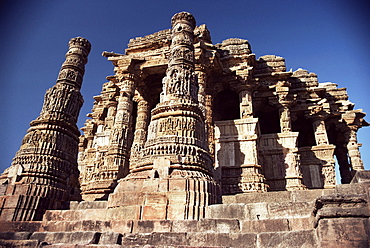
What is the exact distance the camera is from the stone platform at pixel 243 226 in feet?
10.3

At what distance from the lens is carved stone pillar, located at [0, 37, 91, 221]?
19.9ft

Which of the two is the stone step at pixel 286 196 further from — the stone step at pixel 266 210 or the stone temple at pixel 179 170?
the stone step at pixel 266 210

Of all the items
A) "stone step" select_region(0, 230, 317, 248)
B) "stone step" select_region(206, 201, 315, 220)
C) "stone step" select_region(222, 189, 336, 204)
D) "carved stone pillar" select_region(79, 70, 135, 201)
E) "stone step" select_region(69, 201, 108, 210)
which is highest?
"carved stone pillar" select_region(79, 70, 135, 201)

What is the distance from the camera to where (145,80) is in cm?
1491

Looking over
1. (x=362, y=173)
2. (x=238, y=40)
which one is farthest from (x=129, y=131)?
(x=362, y=173)

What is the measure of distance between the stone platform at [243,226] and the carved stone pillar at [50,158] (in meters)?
0.51

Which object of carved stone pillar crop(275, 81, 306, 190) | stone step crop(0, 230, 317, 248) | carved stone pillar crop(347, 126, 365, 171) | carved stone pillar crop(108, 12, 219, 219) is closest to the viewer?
stone step crop(0, 230, 317, 248)

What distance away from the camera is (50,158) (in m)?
6.84

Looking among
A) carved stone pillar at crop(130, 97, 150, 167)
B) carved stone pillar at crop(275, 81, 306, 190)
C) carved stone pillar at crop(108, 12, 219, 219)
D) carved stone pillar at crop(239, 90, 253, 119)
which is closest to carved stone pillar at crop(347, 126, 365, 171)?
carved stone pillar at crop(275, 81, 306, 190)

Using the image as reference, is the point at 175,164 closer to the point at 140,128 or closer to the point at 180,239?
the point at 180,239

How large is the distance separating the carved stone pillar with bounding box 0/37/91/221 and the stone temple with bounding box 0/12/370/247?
0.03 meters

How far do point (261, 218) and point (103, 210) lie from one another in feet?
10.4

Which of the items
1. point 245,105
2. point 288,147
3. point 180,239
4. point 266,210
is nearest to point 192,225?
point 180,239

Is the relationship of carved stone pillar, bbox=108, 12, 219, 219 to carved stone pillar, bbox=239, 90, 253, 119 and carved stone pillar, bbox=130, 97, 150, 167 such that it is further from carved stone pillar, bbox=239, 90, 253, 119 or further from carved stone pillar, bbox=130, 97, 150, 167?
carved stone pillar, bbox=239, 90, 253, 119
